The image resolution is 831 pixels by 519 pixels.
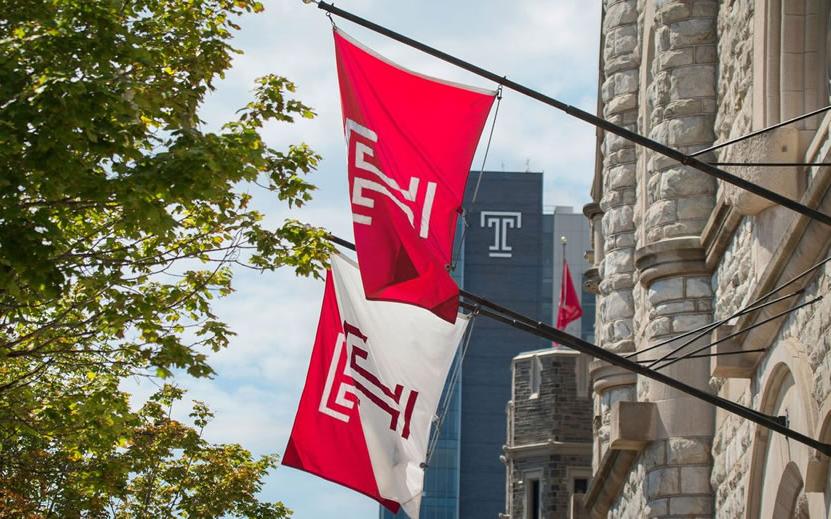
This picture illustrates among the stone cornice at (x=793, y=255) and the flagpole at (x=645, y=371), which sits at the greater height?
the stone cornice at (x=793, y=255)

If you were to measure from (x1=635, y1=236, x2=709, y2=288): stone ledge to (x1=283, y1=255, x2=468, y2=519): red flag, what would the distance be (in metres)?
4.88

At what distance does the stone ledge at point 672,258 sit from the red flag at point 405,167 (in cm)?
553

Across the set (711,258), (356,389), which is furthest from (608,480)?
(356,389)

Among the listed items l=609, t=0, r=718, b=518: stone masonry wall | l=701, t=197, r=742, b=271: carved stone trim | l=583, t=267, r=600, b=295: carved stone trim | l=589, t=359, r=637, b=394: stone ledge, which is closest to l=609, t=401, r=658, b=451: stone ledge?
l=609, t=0, r=718, b=518: stone masonry wall

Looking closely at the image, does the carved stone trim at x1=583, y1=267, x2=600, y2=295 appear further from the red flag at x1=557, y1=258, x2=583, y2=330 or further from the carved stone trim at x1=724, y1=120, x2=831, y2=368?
the red flag at x1=557, y1=258, x2=583, y2=330

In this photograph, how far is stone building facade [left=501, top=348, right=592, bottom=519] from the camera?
143 ft

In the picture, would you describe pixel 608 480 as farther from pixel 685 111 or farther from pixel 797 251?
pixel 797 251

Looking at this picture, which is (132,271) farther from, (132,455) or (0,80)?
(132,455)

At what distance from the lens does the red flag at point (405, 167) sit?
35.3ft

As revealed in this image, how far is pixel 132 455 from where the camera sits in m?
26.4

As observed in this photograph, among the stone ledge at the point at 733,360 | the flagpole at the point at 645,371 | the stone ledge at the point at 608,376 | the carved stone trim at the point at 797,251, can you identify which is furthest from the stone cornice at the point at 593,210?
the flagpole at the point at 645,371

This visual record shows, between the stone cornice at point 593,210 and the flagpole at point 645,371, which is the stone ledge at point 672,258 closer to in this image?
the flagpole at point 645,371

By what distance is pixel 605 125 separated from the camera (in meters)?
10.6

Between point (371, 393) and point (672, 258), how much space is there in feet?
18.0
